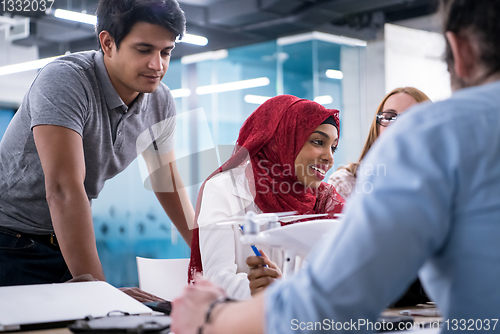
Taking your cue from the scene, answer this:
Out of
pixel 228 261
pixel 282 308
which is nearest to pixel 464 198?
pixel 282 308

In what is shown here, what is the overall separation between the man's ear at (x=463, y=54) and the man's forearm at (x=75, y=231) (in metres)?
1.01

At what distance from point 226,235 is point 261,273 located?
52cm

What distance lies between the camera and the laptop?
0.83 meters

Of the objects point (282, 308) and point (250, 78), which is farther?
point (250, 78)

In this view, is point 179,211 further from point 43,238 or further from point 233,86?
point 233,86

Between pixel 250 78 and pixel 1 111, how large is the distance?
237 centimetres

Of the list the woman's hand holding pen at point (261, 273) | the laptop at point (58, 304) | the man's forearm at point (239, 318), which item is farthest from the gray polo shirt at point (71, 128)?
the man's forearm at point (239, 318)

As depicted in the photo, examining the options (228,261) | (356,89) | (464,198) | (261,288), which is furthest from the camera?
(356,89)

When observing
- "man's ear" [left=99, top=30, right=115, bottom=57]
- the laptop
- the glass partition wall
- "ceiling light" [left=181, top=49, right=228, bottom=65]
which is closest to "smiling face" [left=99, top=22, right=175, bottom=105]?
"man's ear" [left=99, top=30, right=115, bottom=57]

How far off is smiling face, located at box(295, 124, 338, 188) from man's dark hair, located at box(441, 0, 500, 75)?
48.7 inches

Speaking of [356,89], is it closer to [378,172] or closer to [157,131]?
[157,131]

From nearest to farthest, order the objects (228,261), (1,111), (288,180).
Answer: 1. (228,261)
2. (288,180)
3. (1,111)

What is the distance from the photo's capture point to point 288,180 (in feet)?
5.76

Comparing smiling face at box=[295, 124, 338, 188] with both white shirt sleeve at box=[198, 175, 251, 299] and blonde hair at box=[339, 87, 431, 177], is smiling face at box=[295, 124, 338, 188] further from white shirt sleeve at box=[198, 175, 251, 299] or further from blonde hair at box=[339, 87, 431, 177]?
blonde hair at box=[339, 87, 431, 177]
